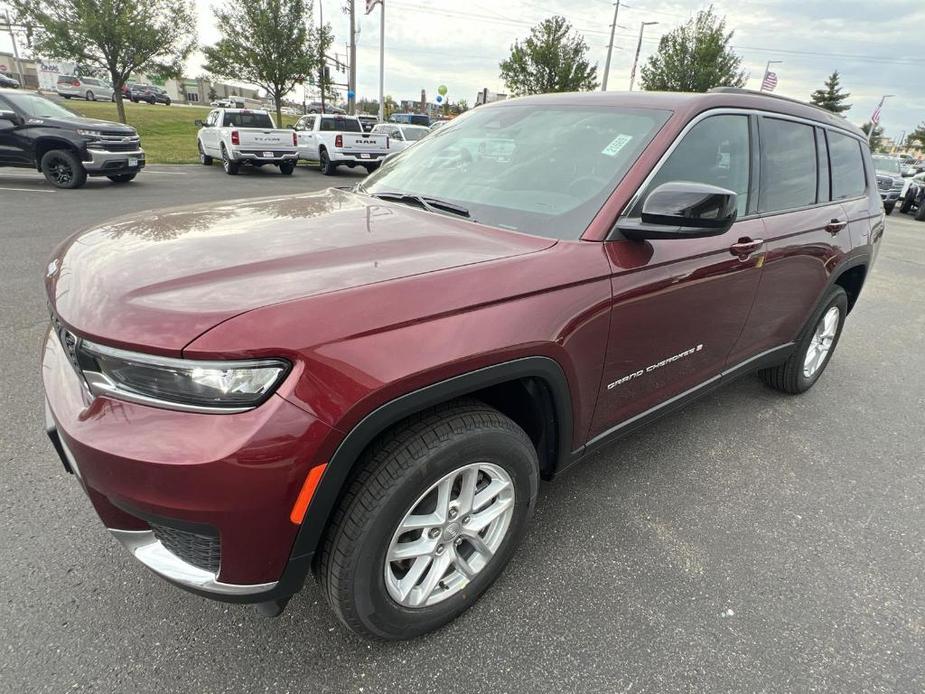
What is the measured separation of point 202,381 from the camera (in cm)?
135

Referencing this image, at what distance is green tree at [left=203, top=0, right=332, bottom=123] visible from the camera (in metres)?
22.1

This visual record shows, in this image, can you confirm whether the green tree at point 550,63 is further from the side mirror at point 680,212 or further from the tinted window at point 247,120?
the side mirror at point 680,212

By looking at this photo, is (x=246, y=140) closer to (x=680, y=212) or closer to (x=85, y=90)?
(x=680, y=212)

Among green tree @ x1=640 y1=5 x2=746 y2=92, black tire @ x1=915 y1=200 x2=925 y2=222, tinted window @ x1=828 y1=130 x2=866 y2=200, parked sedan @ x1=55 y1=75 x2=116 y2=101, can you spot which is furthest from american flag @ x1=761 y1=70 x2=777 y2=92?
parked sedan @ x1=55 y1=75 x2=116 y2=101

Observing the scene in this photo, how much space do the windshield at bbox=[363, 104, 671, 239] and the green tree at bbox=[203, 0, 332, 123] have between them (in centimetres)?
2379

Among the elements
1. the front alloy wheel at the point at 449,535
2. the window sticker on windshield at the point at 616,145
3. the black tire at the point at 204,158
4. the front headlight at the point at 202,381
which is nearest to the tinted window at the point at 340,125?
the black tire at the point at 204,158

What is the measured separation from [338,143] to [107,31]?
9828 mm

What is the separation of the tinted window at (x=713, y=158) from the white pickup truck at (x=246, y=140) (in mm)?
14501

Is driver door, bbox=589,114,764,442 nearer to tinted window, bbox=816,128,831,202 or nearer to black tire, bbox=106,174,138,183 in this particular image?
tinted window, bbox=816,128,831,202

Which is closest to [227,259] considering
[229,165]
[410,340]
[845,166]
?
[410,340]

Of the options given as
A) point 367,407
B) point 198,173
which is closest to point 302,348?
point 367,407

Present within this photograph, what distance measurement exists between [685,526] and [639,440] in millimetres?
718

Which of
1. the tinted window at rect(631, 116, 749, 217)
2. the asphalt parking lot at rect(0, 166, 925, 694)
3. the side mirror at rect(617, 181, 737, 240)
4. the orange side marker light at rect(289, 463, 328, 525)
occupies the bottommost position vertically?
the asphalt parking lot at rect(0, 166, 925, 694)

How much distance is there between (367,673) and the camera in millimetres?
1751
